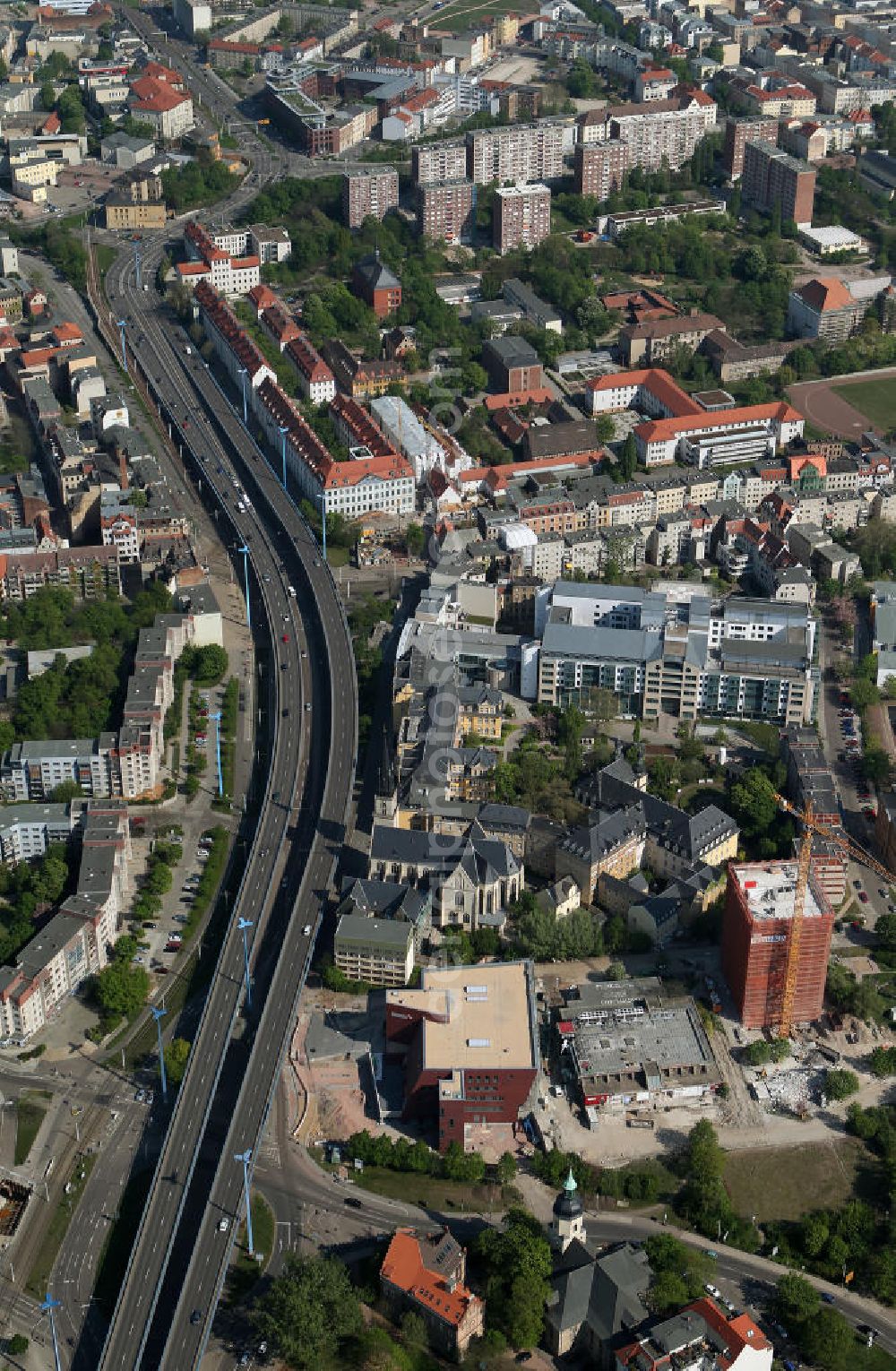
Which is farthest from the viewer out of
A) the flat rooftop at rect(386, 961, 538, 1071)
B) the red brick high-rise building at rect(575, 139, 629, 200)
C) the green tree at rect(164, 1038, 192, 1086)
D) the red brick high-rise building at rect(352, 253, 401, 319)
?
the red brick high-rise building at rect(575, 139, 629, 200)

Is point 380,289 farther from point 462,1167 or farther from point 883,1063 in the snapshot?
point 462,1167

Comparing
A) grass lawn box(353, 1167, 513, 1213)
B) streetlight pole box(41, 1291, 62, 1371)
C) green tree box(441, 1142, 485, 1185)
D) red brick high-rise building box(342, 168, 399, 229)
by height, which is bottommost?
grass lawn box(353, 1167, 513, 1213)

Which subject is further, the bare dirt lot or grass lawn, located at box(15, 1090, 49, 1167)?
the bare dirt lot

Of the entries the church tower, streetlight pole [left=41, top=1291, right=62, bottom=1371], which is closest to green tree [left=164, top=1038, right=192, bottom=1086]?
streetlight pole [left=41, top=1291, right=62, bottom=1371]

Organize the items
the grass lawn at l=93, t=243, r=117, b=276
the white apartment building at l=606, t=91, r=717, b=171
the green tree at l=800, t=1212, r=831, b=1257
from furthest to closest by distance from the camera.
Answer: the white apartment building at l=606, t=91, r=717, b=171
the grass lawn at l=93, t=243, r=117, b=276
the green tree at l=800, t=1212, r=831, b=1257

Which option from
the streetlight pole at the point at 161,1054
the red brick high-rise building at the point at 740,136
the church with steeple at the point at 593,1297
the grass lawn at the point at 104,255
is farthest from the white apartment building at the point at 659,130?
the church with steeple at the point at 593,1297

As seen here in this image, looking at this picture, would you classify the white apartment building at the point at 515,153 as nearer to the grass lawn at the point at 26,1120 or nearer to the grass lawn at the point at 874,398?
the grass lawn at the point at 874,398

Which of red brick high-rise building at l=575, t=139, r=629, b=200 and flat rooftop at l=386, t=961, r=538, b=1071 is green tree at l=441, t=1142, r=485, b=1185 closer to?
flat rooftop at l=386, t=961, r=538, b=1071

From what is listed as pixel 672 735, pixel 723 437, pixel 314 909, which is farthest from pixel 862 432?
pixel 314 909
